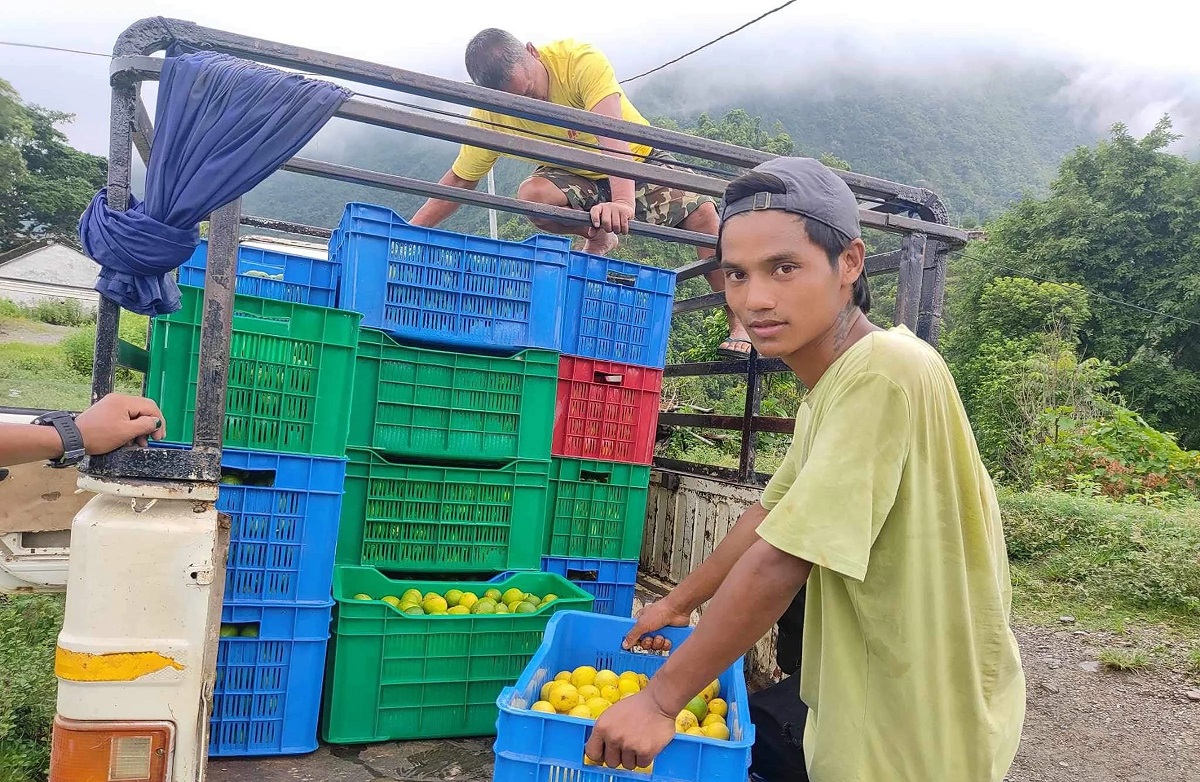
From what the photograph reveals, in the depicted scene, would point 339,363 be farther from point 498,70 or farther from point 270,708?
point 498,70

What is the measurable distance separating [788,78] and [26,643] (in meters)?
174

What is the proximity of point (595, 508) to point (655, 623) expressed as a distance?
1.22 meters

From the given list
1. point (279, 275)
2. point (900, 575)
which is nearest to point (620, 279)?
point (279, 275)

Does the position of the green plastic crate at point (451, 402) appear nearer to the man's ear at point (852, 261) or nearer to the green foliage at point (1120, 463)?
the man's ear at point (852, 261)

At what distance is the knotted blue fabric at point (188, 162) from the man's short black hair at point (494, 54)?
206 cm

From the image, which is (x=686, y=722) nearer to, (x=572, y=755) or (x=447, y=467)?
(x=572, y=755)

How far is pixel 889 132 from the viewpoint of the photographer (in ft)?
347

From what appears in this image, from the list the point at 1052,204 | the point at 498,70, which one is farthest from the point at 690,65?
the point at 498,70

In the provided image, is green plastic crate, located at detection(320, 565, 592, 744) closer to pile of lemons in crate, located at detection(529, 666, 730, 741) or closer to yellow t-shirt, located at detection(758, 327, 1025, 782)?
pile of lemons in crate, located at detection(529, 666, 730, 741)

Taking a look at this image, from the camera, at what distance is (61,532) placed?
364 centimetres

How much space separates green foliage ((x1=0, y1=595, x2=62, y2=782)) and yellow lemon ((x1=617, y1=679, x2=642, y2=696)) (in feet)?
6.74

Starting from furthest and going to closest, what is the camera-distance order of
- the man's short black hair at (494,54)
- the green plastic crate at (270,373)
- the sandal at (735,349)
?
1. the sandal at (735,349)
2. the man's short black hair at (494,54)
3. the green plastic crate at (270,373)

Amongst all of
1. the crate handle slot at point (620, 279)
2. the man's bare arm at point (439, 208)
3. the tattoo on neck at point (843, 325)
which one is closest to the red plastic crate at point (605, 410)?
the crate handle slot at point (620, 279)

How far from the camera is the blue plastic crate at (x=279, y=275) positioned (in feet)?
9.59
